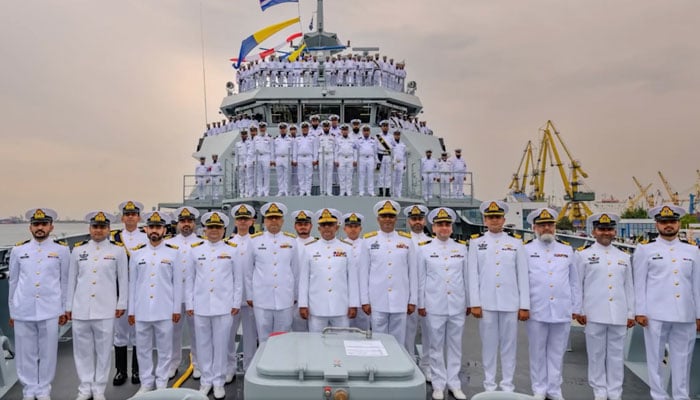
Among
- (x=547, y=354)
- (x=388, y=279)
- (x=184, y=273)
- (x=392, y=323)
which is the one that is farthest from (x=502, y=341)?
(x=184, y=273)

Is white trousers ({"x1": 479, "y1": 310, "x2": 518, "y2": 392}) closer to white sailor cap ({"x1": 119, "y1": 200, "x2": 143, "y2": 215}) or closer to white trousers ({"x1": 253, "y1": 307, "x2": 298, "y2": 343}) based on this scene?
white trousers ({"x1": 253, "y1": 307, "x2": 298, "y2": 343})

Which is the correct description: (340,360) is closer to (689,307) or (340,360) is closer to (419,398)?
(419,398)

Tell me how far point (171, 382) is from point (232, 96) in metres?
11.3

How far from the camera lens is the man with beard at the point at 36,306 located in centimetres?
426

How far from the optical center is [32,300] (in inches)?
168

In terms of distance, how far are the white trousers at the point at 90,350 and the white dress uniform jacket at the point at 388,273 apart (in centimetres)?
231

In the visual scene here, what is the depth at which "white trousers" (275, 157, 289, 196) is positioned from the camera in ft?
32.5

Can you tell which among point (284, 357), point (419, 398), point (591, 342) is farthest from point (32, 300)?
point (591, 342)

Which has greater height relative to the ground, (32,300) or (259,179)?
(259,179)

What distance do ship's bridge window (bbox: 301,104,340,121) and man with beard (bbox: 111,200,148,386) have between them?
8.20m

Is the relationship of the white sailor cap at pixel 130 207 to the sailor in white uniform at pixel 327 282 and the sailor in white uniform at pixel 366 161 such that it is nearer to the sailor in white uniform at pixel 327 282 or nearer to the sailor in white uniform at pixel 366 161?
the sailor in white uniform at pixel 327 282

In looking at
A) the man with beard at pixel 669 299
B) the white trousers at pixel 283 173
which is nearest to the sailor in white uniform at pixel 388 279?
the man with beard at pixel 669 299

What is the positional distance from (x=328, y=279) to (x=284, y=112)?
34.1ft

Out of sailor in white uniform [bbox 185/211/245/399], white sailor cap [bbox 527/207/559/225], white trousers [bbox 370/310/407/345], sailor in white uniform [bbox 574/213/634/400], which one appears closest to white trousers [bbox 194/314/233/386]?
sailor in white uniform [bbox 185/211/245/399]
